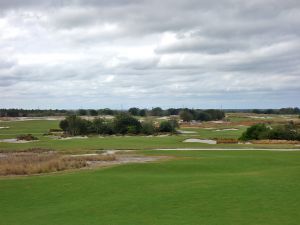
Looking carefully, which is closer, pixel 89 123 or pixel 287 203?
pixel 287 203

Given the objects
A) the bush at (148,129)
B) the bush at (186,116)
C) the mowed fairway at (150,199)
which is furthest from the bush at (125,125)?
the mowed fairway at (150,199)

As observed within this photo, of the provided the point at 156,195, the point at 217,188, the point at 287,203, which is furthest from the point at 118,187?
the point at 287,203

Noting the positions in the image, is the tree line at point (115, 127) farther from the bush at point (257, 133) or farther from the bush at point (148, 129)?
the bush at point (257, 133)

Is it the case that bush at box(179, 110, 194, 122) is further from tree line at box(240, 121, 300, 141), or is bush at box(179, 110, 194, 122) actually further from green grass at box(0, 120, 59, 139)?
tree line at box(240, 121, 300, 141)

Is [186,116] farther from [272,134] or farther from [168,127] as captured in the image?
[272,134]

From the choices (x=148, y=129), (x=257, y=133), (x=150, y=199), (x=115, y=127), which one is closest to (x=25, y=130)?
(x=115, y=127)

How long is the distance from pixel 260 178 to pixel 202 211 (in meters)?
8.02

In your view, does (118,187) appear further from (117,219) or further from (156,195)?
(117,219)

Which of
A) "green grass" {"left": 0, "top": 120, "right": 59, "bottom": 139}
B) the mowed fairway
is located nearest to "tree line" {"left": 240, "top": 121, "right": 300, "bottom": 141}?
"green grass" {"left": 0, "top": 120, "right": 59, "bottom": 139}

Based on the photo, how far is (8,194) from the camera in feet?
77.9

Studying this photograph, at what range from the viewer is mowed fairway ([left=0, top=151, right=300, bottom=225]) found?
16.6 metres

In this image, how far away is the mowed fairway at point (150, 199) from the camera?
16.6m

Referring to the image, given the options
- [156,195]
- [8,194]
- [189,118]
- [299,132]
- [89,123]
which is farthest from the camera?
[189,118]

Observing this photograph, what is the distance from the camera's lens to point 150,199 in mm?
20250
